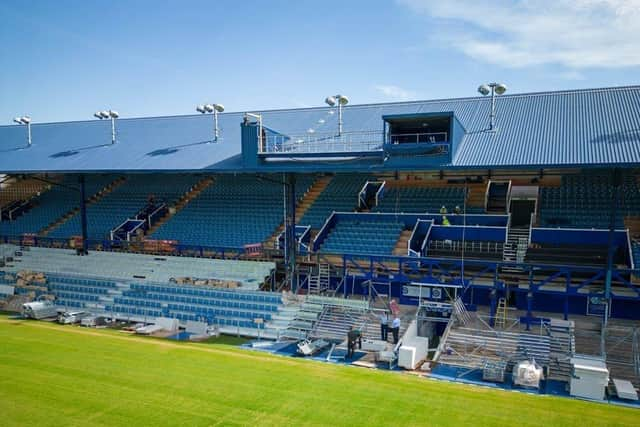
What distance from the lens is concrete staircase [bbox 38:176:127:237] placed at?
96.9ft

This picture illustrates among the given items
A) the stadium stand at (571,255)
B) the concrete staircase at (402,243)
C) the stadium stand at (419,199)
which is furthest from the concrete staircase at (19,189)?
the stadium stand at (571,255)

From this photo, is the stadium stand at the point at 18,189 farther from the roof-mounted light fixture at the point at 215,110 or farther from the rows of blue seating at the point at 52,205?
the roof-mounted light fixture at the point at 215,110

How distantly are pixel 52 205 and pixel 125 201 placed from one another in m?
6.03

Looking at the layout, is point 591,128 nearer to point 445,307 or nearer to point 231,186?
point 445,307

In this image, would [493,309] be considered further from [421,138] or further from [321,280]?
[421,138]

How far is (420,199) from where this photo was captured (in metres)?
22.4

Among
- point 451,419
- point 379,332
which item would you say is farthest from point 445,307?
point 451,419

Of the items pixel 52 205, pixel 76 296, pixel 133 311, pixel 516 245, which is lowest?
pixel 133 311

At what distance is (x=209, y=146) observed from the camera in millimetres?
24469

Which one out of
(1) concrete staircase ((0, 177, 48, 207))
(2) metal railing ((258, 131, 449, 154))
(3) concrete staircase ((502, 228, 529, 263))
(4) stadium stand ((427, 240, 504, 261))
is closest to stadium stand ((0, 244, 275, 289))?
(2) metal railing ((258, 131, 449, 154))

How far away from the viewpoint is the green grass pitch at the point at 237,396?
10.5 metres

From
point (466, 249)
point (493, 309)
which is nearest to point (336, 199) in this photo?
point (466, 249)

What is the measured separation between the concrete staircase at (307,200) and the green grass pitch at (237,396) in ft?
26.7

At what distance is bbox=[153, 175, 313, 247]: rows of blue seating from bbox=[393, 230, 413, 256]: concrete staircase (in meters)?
6.47
